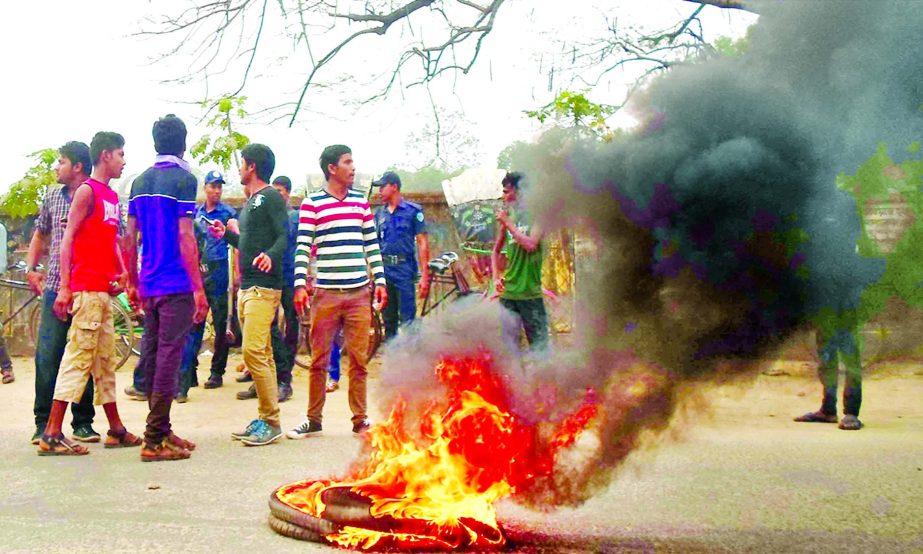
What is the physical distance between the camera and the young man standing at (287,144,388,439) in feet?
19.8

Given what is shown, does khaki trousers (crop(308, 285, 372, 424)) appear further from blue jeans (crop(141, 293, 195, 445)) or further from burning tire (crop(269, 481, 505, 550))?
burning tire (crop(269, 481, 505, 550))

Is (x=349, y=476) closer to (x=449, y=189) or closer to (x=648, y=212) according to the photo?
(x=648, y=212)

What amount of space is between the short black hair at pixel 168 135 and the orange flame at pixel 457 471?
3068 mm

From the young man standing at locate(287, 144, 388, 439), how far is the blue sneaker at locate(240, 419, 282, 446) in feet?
0.49

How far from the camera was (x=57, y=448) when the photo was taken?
5.64m

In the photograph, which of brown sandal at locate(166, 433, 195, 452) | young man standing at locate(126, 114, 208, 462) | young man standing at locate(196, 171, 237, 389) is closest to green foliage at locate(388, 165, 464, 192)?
young man standing at locate(196, 171, 237, 389)

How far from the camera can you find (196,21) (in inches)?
369

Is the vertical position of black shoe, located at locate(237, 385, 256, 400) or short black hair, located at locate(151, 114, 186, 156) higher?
short black hair, located at locate(151, 114, 186, 156)

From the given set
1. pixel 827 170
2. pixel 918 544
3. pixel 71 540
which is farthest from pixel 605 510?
pixel 71 540

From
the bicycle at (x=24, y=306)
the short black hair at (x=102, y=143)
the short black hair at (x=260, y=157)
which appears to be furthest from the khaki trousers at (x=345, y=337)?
the bicycle at (x=24, y=306)

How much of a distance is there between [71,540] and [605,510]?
239 centimetres

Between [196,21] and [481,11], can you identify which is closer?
[196,21]

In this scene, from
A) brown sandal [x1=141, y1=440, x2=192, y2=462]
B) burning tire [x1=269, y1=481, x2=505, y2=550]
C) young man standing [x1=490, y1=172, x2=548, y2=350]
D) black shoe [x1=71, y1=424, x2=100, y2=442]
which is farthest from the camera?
young man standing [x1=490, y1=172, x2=548, y2=350]

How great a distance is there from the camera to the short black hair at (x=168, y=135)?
230 inches
